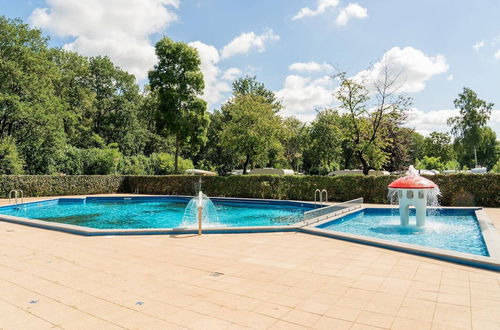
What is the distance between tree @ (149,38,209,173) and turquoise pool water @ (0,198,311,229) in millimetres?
8009

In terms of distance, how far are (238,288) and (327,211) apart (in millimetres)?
7517

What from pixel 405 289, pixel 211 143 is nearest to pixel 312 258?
pixel 405 289

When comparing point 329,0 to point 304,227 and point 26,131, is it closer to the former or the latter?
point 304,227

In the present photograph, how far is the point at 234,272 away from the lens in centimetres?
565

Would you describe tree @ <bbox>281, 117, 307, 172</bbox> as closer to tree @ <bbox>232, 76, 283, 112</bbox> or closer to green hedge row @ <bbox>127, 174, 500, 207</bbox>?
tree @ <bbox>232, 76, 283, 112</bbox>

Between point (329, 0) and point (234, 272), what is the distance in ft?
34.6

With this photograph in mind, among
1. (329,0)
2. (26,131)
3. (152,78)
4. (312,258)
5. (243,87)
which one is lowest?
(312,258)

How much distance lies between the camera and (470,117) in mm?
42719

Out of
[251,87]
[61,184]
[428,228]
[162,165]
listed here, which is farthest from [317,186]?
[251,87]

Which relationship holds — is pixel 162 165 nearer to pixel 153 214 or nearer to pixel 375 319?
pixel 153 214

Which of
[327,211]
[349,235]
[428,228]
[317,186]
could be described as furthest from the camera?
[317,186]

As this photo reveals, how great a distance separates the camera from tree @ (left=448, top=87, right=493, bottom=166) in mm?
42375

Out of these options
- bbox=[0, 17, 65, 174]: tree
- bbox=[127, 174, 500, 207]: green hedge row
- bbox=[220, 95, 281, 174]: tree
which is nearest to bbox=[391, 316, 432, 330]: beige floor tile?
bbox=[127, 174, 500, 207]: green hedge row

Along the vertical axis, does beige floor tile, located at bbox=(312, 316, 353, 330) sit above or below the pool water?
above
